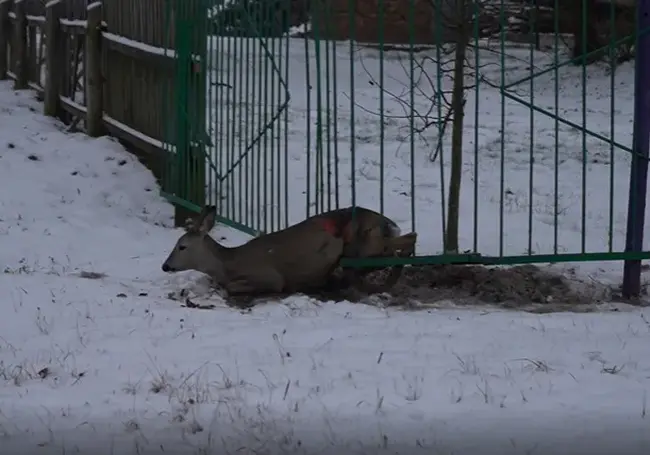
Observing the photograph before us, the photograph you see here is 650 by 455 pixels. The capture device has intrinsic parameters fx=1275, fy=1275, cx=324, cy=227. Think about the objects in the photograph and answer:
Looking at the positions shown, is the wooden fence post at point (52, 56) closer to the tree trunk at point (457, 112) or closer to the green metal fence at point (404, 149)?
the green metal fence at point (404, 149)

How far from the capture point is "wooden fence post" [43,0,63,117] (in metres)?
17.1

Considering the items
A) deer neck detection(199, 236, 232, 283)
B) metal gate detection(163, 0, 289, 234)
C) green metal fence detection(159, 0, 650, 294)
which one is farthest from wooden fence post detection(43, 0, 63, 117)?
deer neck detection(199, 236, 232, 283)

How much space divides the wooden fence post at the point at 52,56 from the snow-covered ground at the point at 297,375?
7811mm

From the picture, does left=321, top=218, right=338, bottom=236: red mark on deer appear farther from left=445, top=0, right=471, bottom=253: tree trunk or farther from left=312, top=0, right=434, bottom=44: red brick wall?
left=312, top=0, right=434, bottom=44: red brick wall

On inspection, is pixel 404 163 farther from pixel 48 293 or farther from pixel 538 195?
pixel 48 293

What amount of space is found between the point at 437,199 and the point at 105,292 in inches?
191

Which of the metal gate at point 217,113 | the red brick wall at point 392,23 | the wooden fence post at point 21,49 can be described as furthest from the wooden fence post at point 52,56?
the red brick wall at point 392,23

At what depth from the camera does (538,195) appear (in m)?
13.2

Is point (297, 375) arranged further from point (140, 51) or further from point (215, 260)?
point (140, 51)

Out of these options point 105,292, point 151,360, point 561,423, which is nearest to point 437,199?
point 105,292

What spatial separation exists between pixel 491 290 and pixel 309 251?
1340 millimetres

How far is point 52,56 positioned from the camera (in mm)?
17266

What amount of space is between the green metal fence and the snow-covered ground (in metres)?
1.34

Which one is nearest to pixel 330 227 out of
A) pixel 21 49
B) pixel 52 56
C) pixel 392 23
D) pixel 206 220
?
pixel 206 220
